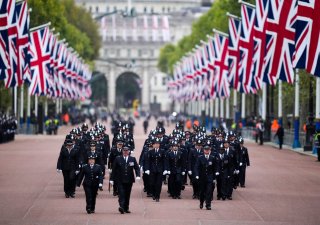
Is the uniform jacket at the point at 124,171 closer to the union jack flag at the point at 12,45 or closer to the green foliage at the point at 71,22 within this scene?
the union jack flag at the point at 12,45

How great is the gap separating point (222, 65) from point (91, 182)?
2190 inches

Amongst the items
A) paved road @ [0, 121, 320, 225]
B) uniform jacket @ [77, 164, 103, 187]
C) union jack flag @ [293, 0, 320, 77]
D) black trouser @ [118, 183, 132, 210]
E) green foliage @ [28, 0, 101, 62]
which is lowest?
paved road @ [0, 121, 320, 225]

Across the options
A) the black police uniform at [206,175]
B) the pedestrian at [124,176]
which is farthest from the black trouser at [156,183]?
the pedestrian at [124,176]

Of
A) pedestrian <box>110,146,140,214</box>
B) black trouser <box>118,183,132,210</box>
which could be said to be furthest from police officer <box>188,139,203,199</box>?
black trouser <box>118,183,132,210</box>

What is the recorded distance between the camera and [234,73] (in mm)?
76312

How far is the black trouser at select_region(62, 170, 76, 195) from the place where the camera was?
34.8 m

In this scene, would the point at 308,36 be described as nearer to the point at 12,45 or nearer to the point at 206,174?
the point at 206,174

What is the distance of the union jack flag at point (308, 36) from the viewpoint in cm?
4384

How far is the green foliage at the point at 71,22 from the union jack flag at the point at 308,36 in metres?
56.9

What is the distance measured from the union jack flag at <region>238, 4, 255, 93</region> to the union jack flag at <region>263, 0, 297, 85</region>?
8213 millimetres

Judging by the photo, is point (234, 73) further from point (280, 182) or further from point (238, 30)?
point (280, 182)

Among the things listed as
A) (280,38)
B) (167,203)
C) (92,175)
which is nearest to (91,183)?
(92,175)

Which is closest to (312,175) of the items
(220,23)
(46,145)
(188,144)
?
(188,144)

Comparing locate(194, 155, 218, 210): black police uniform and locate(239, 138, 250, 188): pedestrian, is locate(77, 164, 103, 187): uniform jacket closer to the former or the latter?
locate(194, 155, 218, 210): black police uniform
